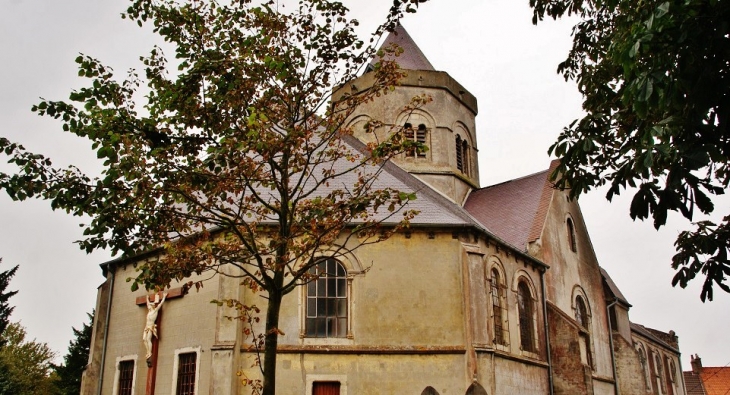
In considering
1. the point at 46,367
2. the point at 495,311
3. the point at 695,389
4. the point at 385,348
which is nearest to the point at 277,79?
the point at 385,348

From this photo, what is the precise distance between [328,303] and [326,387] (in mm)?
2011

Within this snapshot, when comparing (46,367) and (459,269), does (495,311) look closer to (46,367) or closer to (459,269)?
(459,269)

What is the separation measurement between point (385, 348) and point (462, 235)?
3633 mm

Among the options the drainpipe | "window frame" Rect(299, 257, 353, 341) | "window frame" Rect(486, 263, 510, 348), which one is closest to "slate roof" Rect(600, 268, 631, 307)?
the drainpipe

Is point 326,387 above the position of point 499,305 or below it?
below

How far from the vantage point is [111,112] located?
8969 mm

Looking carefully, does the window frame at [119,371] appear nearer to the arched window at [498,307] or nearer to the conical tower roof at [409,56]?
the arched window at [498,307]

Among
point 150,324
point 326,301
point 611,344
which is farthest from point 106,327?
point 611,344

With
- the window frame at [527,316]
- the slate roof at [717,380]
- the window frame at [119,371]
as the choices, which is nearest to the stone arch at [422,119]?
the window frame at [527,316]

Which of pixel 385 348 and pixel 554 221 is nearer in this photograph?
pixel 385 348

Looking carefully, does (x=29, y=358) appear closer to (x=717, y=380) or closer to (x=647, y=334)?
(x=647, y=334)

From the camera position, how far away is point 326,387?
15672mm

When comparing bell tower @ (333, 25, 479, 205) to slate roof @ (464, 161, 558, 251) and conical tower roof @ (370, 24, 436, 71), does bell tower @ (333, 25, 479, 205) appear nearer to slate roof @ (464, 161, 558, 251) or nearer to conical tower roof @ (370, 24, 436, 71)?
slate roof @ (464, 161, 558, 251)

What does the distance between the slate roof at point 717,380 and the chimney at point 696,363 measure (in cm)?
51
